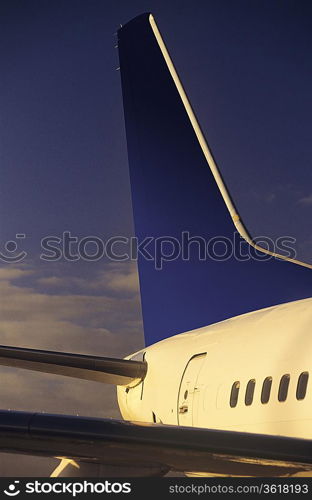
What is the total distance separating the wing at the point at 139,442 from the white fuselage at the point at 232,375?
1.18 meters

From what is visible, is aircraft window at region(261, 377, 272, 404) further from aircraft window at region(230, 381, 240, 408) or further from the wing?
the wing

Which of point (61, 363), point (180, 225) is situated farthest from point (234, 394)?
point (180, 225)

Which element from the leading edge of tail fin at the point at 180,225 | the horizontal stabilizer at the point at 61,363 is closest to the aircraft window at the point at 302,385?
the leading edge of tail fin at the point at 180,225

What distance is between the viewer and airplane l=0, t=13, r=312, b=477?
519cm

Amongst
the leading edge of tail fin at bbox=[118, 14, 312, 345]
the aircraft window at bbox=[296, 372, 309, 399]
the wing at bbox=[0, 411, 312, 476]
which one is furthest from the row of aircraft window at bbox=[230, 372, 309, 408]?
the leading edge of tail fin at bbox=[118, 14, 312, 345]

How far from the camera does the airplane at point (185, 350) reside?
5.19 meters

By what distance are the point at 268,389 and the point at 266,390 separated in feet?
0.14

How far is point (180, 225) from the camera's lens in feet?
37.9

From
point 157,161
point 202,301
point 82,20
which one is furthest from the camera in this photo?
point 82,20

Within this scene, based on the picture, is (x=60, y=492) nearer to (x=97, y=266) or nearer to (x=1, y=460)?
(x=1, y=460)

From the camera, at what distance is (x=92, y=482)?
536 cm

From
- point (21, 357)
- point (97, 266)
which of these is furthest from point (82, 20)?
point (21, 357)

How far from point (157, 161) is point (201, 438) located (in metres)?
7.52

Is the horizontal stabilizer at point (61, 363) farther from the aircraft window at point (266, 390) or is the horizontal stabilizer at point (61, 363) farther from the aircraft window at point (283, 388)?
the aircraft window at point (283, 388)
